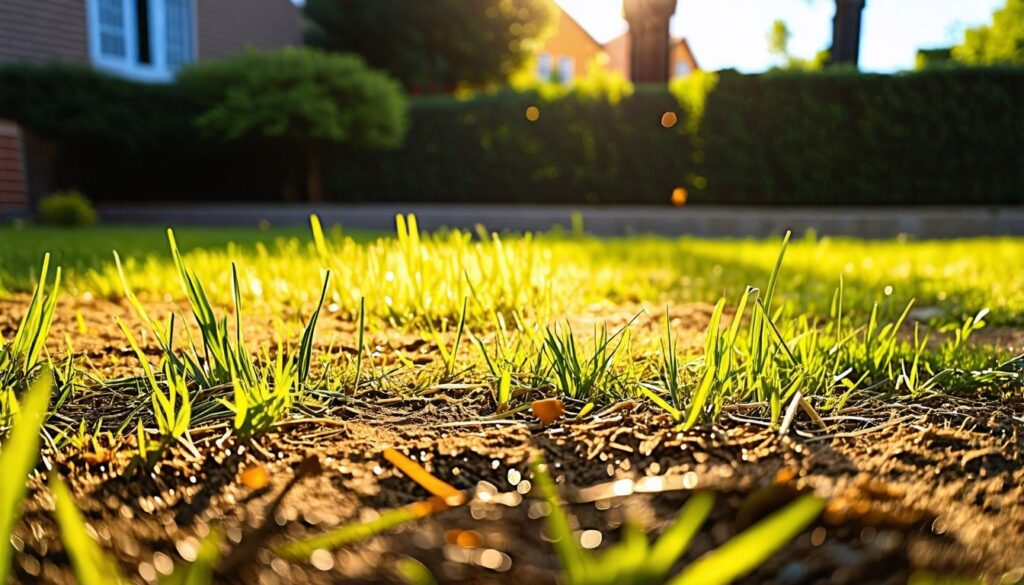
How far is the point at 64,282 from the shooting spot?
321 cm

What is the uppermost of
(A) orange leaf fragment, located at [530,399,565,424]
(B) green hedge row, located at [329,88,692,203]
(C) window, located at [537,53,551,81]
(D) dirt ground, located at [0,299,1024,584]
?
(C) window, located at [537,53,551,81]

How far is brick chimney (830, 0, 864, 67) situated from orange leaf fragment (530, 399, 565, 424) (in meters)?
13.1

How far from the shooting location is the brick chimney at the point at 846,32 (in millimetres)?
12992

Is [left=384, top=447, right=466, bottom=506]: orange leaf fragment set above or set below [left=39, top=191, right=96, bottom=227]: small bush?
below

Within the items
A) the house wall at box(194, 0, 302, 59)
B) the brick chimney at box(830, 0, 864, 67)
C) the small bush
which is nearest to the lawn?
the small bush

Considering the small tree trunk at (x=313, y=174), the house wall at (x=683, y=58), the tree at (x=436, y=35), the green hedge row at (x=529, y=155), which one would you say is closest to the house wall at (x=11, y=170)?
the small tree trunk at (x=313, y=174)

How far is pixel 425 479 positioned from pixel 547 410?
35cm

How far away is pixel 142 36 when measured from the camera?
14.1 m

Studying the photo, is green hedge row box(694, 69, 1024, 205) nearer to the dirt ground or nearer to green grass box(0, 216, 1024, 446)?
green grass box(0, 216, 1024, 446)

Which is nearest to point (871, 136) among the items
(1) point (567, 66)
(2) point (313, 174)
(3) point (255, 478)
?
(2) point (313, 174)

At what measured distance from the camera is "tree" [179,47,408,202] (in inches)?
423

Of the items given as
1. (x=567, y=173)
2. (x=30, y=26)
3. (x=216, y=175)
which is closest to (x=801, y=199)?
(x=567, y=173)

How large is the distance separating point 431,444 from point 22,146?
10779 mm

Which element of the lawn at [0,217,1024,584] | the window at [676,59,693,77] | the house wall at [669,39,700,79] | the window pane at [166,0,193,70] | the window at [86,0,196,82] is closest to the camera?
the lawn at [0,217,1024,584]
